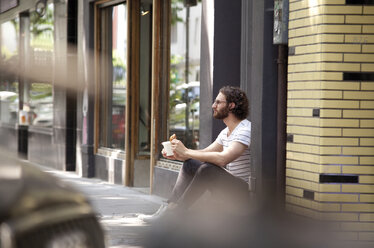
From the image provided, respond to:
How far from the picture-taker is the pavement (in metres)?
6.53

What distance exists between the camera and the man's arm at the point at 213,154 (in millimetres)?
6516

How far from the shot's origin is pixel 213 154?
6.52 m

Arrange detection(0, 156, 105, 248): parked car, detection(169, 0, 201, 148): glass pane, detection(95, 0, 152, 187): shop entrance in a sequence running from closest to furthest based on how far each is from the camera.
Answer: detection(0, 156, 105, 248): parked car
detection(169, 0, 201, 148): glass pane
detection(95, 0, 152, 187): shop entrance

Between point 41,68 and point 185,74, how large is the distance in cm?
646

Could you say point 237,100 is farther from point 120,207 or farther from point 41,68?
point 41,68

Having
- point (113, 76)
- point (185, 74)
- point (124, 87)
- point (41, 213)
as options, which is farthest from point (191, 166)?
point (113, 76)

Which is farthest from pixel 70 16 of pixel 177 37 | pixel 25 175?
pixel 25 175

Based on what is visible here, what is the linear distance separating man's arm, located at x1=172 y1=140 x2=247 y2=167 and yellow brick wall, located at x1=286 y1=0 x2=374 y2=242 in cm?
83

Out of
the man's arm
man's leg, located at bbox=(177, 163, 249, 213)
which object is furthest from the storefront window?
man's leg, located at bbox=(177, 163, 249, 213)

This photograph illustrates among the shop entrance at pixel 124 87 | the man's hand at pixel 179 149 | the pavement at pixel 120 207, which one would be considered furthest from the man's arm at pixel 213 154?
the shop entrance at pixel 124 87

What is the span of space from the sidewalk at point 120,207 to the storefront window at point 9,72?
5319 millimetres

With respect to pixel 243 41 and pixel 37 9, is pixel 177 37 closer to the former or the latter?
pixel 243 41

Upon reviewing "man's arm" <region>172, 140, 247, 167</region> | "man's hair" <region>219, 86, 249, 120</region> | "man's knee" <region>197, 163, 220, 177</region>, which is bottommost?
"man's knee" <region>197, 163, 220, 177</region>

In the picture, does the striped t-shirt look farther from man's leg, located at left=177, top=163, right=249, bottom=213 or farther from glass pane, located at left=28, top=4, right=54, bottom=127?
glass pane, located at left=28, top=4, right=54, bottom=127
